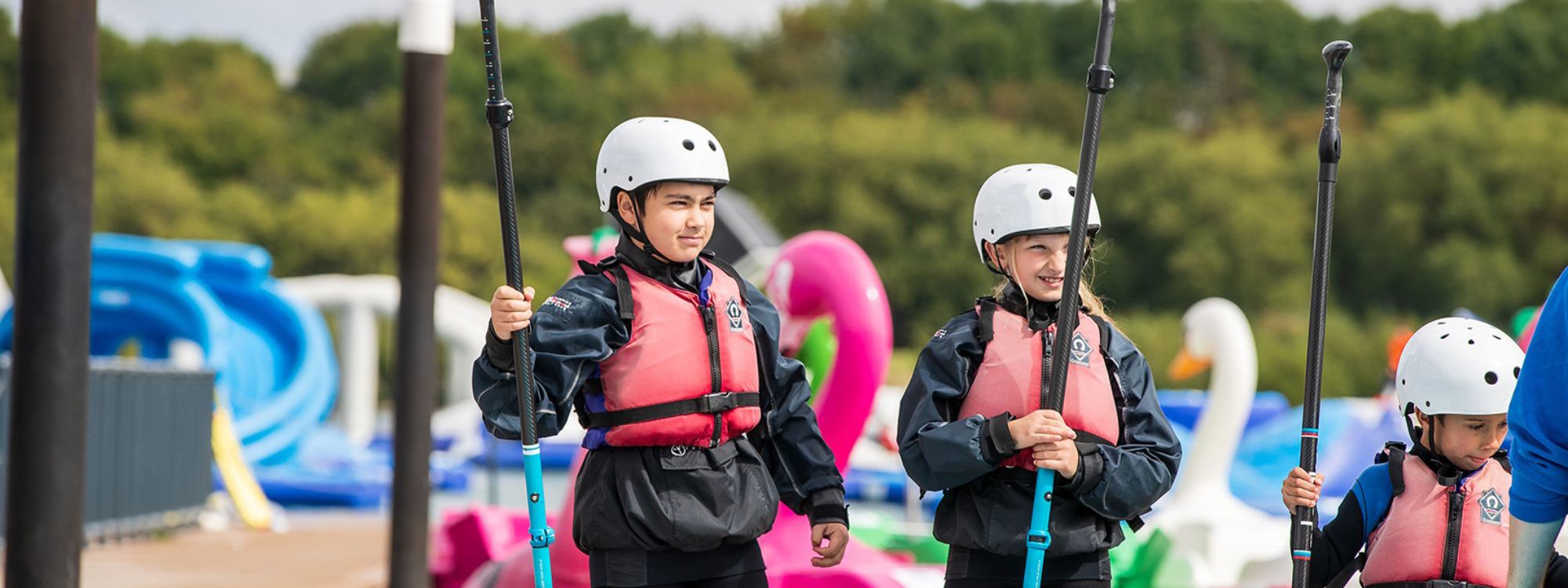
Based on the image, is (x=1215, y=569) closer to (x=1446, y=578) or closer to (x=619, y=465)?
(x=1446, y=578)

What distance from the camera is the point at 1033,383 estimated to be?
408cm

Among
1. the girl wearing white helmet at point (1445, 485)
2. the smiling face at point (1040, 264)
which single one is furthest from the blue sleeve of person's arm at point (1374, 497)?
the smiling face at point (1040, 264)

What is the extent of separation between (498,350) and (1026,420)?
1106mm

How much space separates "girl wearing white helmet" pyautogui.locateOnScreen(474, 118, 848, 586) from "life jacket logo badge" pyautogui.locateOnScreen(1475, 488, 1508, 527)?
57.7 inches

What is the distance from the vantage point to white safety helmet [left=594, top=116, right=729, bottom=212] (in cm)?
423

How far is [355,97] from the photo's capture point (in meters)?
56.9

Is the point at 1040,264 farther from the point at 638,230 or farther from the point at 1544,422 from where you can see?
the point at 1544,422

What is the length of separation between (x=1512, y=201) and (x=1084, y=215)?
43.2 meters


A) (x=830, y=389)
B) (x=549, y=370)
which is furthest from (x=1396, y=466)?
(x=830, y=389)

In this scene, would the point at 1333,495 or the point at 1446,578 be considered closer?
the point at 1446,578

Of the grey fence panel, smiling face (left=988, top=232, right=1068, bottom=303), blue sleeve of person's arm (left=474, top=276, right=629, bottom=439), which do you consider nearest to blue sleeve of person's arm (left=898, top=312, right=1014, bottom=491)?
smiling face (left=988, top=232, right=1068, bottom=303)

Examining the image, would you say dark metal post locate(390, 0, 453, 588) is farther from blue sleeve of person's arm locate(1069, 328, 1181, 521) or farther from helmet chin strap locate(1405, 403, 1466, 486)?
helmet chin strap locate(1405, 403, 1466, 486)

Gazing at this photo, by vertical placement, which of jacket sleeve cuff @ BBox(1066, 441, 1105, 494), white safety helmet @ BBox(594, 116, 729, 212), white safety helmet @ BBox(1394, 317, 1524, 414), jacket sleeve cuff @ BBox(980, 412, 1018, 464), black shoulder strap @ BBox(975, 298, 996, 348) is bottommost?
jacket sleeve cuff @ BBox(1066, 441, 1105, 494)

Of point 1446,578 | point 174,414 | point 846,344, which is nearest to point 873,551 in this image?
point 846,344
